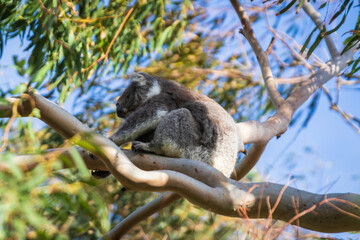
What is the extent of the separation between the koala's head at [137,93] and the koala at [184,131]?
8.8 inches

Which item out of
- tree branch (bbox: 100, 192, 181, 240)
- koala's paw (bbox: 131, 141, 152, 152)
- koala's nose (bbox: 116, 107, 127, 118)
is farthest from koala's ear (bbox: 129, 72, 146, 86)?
tree branch (bbox: 100, 192, 181, 240)

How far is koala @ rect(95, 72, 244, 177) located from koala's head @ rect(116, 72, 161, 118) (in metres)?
0.22

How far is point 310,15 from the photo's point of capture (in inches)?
185

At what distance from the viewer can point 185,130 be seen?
3.03m

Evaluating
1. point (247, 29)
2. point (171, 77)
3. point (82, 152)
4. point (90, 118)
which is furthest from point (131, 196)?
point (82, 152)

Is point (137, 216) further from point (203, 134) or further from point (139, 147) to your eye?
point (203, 134)

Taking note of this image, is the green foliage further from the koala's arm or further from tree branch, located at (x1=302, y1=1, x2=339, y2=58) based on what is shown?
tree branch, located at (x1=302, y1=1, x2=339, y2=58)

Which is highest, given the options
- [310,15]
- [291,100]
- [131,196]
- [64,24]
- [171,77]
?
[310,15]

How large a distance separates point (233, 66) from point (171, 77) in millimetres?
922

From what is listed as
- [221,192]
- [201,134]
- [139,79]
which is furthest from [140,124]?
[221,192]

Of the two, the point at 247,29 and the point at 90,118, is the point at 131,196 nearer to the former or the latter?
the point at 90,118

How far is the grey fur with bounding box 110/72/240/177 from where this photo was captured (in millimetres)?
2947

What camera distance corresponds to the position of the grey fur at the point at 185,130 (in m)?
2.95

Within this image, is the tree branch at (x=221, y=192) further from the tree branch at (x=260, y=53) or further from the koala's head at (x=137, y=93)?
the tree branch at (x=260, y=53)
